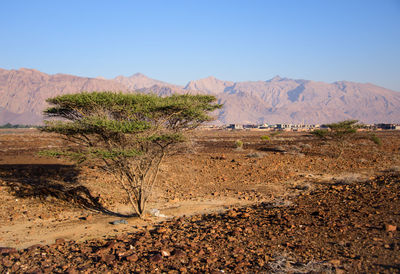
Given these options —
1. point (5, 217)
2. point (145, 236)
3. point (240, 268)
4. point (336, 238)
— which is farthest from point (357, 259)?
point (5, 217)

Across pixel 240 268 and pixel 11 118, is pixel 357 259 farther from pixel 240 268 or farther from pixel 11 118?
pixel 11 118

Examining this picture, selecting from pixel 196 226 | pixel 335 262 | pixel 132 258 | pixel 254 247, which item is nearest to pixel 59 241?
pixel 132 258

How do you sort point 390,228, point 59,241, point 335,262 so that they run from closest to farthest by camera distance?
1. point 335,262
2. point 390,228
3. point 59,241

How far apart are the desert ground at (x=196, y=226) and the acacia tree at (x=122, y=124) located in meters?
0.80

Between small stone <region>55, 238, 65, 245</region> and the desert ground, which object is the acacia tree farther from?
small stone <region>55, 238, 65, 245</region>

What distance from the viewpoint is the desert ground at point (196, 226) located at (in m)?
5.20

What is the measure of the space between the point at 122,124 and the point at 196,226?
328cm

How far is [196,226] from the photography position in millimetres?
Result: 7434

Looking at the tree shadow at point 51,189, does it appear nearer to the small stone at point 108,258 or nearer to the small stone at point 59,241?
the small stone at point 59,241

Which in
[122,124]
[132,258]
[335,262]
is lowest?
[132,258]

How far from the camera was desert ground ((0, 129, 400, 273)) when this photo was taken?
520cm

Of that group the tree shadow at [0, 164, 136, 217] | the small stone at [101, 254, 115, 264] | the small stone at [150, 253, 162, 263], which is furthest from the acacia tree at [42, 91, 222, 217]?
the small stone at [150, 253, 162, 263]

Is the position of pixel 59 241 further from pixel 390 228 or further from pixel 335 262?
pixel 390 228

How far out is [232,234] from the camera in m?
6.47
